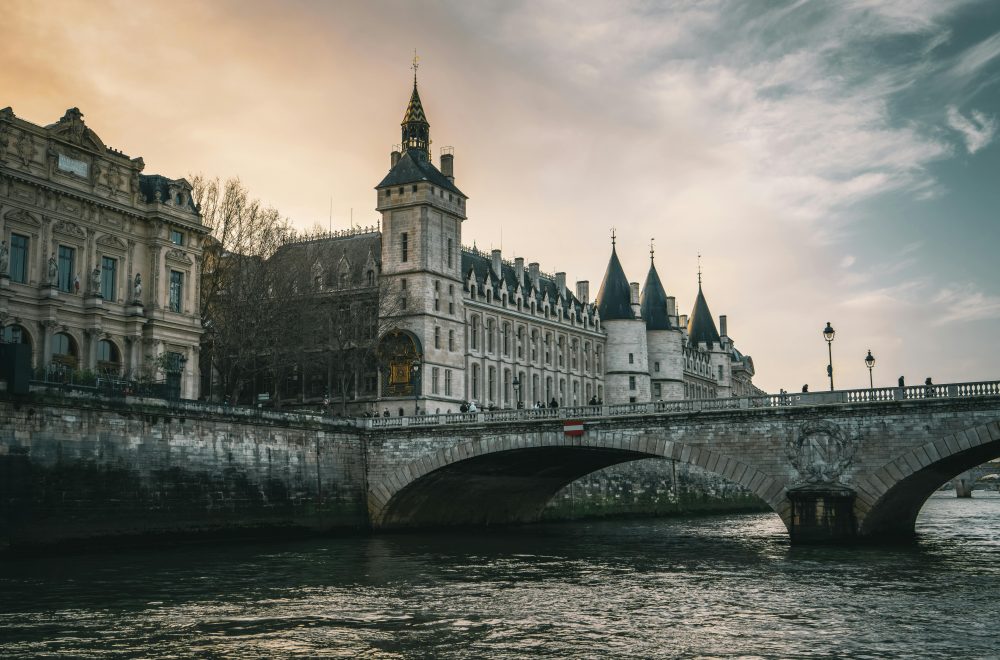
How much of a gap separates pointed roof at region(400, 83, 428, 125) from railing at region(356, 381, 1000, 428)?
1491 inches

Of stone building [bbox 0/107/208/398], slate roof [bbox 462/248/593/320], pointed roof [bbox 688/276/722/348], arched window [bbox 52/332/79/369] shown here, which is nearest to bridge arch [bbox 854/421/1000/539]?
stone building [bbox 0/107/208/398]

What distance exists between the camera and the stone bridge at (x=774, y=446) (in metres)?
40.3

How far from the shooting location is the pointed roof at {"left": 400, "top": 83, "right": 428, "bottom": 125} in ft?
285

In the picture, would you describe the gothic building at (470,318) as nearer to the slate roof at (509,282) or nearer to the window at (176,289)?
the slate roof at (509,282)

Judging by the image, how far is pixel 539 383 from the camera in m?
100

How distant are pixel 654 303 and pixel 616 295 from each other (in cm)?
761

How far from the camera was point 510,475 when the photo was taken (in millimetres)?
58531

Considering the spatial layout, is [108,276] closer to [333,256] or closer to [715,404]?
[333,256]

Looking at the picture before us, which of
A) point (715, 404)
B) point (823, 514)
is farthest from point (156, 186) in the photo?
point (823, 514)

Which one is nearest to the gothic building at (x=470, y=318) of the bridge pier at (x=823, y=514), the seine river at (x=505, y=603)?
the bridge pier at (x=823, y=514)

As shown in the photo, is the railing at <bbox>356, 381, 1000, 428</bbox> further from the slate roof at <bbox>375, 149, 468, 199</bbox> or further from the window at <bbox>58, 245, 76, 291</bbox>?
the slate roof at <bbox>375, 149, 468, 199</bbox>

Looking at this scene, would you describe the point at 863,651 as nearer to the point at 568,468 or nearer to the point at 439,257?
the point at 568,468

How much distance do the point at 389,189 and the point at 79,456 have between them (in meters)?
45.1

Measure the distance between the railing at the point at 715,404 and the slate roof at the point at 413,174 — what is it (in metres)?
29.4
